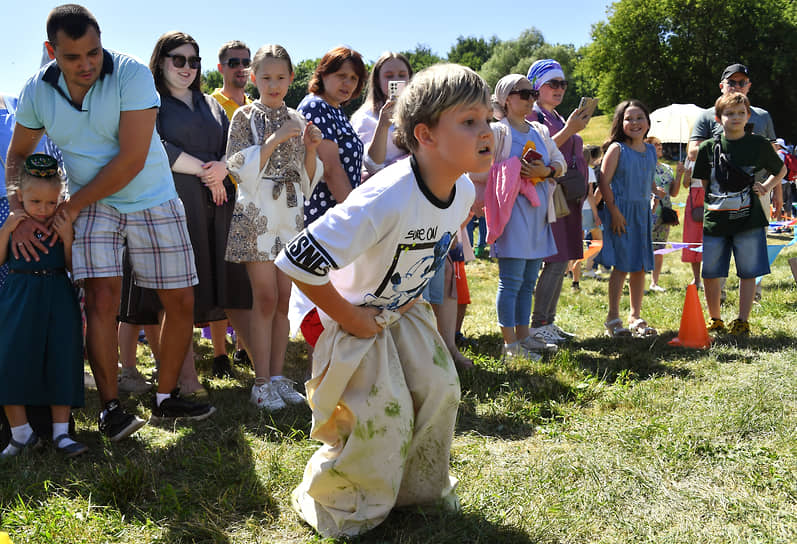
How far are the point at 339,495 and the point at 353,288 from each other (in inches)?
30.6

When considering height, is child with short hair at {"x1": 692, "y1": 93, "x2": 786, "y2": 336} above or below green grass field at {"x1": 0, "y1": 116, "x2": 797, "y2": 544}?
above

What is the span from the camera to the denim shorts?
5.80 m

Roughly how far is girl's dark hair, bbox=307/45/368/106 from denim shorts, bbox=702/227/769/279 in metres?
3.44

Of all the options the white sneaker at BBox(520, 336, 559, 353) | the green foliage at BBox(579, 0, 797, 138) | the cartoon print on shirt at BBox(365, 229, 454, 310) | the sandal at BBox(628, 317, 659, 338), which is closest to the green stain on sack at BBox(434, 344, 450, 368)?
the cartoon print on shirt at BBox(365, 229, 454, 310)

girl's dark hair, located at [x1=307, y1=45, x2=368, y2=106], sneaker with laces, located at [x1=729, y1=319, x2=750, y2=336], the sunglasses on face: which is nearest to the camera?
girl's dark hair, located at [x1=307, y1=45, x2=368, y2=106]

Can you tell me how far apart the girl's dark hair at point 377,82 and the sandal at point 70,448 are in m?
2.90

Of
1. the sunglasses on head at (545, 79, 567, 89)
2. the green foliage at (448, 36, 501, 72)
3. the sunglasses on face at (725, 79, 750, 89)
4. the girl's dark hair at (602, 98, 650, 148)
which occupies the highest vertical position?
the green foliage at (448, 36, 501, 72)

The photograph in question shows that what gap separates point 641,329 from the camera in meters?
5.99

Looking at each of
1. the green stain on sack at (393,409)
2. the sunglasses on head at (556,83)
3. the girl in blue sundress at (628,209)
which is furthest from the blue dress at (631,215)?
the green stain on sack at (393,409)

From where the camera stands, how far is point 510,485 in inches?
116

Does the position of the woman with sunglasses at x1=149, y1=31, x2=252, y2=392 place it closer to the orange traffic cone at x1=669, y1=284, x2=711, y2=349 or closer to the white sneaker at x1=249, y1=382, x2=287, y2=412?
the white sneaker at x1=249, y1=382, x2=287, y2=412

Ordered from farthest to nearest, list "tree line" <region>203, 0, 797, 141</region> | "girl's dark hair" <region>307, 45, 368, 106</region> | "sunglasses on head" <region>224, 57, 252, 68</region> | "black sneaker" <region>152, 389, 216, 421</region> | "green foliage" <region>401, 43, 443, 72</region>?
"green foliage" <region>401, 43, 443, 72</region> → "tree line" <region>203, 0, 797, 141</region> → "sunglasses on head" <region>224, 57, 252, 68</region> → "girl's dark hair" <region>307, 45, 368, 106</region> → "black sneaker" <region>152, 389, 216, 421</region>

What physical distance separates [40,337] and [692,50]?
161ft

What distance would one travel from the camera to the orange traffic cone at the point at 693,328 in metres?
5.45
